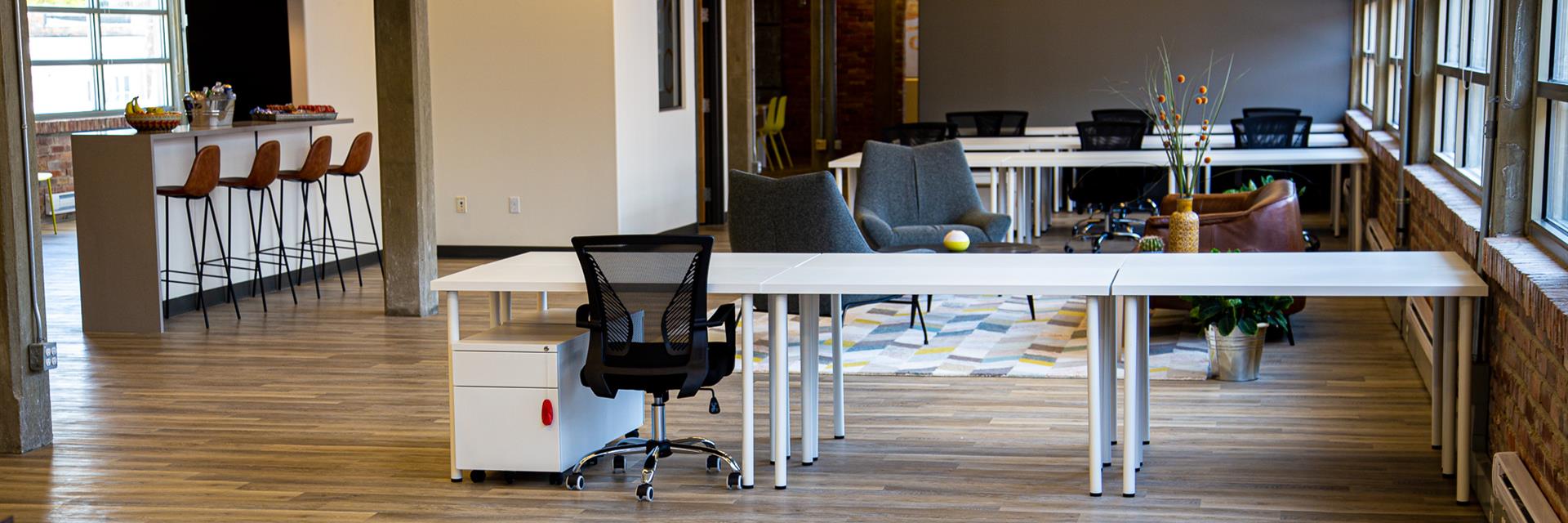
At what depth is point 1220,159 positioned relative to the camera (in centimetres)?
981

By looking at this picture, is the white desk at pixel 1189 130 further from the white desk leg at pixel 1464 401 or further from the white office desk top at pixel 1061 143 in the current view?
the white desk leg at pixel 1464 401

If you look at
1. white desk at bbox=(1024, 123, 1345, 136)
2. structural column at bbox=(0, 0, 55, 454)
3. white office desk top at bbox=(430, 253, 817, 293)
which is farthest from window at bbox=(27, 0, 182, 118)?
white office desk top at bbox=(430, 253, 817, 293)

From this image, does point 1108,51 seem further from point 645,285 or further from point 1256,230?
point 645,285

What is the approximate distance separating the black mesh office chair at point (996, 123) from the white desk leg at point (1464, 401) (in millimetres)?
8619

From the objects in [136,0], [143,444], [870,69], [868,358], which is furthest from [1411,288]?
[870,69]

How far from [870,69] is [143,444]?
1507cm

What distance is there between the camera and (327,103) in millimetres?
9406

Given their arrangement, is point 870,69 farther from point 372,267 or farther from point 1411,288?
→ point 1411,288

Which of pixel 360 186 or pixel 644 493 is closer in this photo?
pixel 644 493

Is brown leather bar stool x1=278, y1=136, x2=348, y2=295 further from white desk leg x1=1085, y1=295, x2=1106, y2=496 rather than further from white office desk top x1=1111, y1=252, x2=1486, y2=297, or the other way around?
white desk leg x1=1085, y1=295, x2=1106, y2=496

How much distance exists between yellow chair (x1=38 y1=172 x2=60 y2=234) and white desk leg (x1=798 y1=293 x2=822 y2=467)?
931cm

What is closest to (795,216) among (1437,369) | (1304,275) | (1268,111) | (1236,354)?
(1236,354)

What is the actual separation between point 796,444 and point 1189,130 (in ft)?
30.1

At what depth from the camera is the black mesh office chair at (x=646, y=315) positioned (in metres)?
4.18
